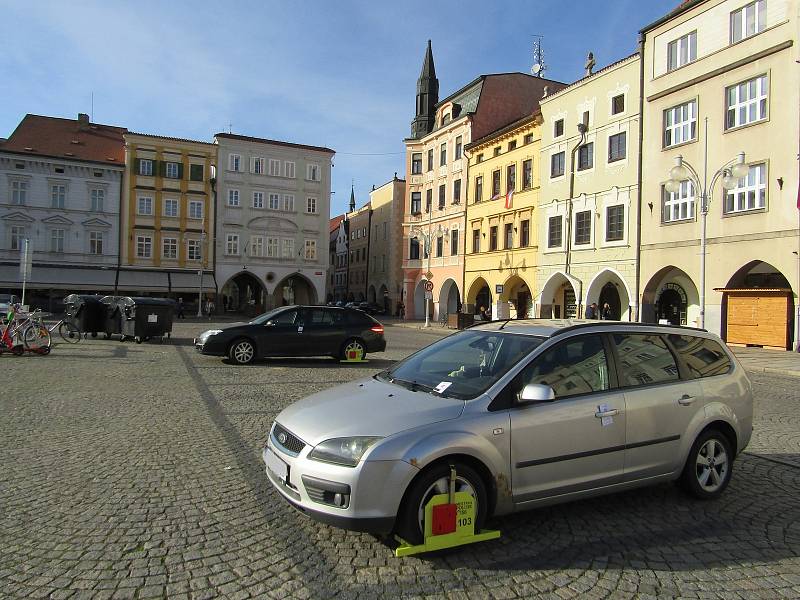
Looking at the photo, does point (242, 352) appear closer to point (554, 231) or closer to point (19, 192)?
point (554, 231)

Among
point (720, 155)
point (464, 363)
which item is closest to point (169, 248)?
point (720, 155)

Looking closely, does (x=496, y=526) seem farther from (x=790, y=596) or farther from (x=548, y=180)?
(x=548, y=180)

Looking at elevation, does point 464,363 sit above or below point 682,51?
below

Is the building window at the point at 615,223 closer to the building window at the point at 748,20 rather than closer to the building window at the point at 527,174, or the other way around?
the building window at the point at 527,174

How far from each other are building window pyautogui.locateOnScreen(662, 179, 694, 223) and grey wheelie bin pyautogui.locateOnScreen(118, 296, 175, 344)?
22363mm

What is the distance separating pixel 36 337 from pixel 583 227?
27.2 meters

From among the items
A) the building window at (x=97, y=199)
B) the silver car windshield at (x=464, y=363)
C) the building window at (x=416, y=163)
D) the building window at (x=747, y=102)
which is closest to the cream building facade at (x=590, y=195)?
the building window at (x=747, y=102)

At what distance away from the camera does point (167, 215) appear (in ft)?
170

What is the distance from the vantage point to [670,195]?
28.1 meters

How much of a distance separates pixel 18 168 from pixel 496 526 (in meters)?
54.7

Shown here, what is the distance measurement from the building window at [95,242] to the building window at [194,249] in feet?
22.4

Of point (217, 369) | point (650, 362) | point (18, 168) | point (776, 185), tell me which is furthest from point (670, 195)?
point (18, 168)

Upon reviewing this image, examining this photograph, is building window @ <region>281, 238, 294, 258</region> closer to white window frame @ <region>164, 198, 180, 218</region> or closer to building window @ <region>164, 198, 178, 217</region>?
white window frame @ <region>164, 198, 180, 218</region>

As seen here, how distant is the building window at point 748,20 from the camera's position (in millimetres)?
24023
